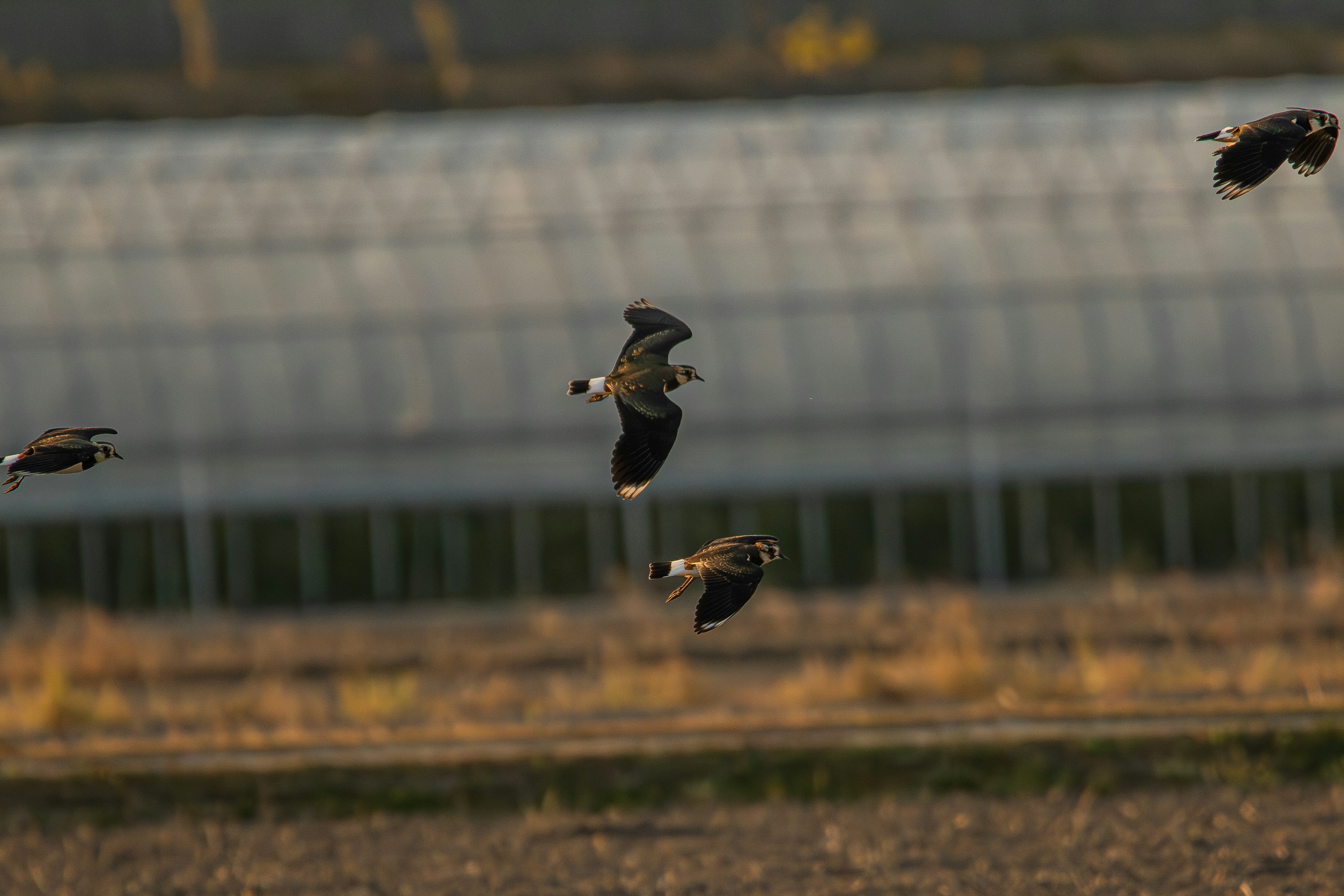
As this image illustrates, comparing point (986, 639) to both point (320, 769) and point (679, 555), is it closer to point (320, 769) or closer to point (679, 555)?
point (679, 555)

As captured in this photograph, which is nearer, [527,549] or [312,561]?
[527,549]

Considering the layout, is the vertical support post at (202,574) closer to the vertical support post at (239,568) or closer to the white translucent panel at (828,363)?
the vertical support post at (239,568)

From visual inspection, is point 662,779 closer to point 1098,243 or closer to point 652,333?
point 652,333

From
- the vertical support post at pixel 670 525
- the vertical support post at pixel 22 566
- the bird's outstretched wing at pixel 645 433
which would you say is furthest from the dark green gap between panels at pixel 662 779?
the vertical support post at pixel 22 566

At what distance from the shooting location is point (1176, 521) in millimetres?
32375

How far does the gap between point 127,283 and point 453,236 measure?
249 inches

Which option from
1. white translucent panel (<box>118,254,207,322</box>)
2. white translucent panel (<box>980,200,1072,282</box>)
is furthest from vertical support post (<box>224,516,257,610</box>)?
white translucent panel (<box>980,200,1072,282</box>)

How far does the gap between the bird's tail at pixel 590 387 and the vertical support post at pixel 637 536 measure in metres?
26.8

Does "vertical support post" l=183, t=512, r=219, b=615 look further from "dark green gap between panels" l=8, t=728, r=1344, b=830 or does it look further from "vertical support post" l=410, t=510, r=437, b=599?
"dark green gap between panels" l=8, t=728, r=1344, b=830

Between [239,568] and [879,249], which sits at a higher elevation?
[879,249]

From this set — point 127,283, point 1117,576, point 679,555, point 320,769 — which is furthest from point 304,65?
point 320,769

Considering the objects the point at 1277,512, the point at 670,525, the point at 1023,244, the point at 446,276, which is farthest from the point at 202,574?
the point at 1277,512

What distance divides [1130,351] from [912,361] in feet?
13.6

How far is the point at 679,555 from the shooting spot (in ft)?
98.1
